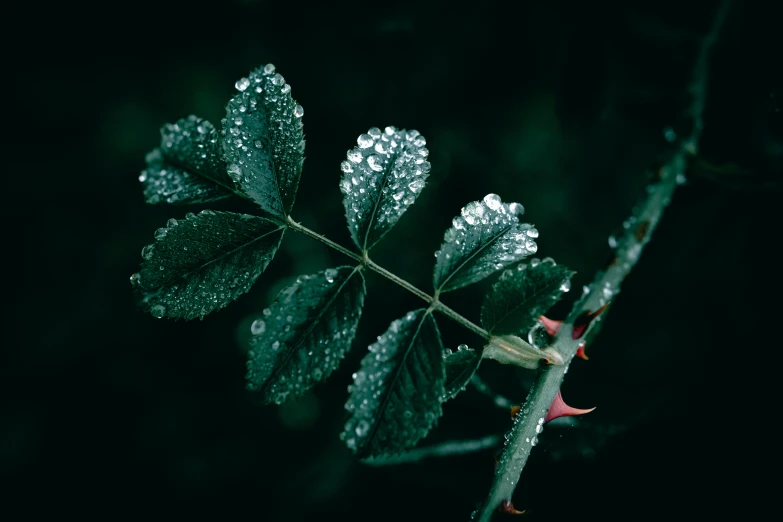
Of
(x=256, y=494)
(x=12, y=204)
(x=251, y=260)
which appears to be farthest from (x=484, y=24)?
(x=12, y=204)

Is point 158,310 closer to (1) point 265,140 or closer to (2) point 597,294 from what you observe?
(1) point 265,140

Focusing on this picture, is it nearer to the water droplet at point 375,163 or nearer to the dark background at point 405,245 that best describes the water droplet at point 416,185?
the water droplet at point 375,163

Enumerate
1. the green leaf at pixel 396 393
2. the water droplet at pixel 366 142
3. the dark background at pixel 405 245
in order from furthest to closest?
the dark background at pixel 405 245
the water droplet at pixel 366 142
the green leaf at pixel 396 393

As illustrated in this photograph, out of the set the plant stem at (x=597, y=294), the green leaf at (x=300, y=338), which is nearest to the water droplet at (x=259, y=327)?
the green leaf at (x=300, y=338)

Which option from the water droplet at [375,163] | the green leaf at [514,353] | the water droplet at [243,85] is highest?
the water droplet at [375,163]

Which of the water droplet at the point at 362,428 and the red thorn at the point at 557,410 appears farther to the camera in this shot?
the red thorn at the point at 557,410
